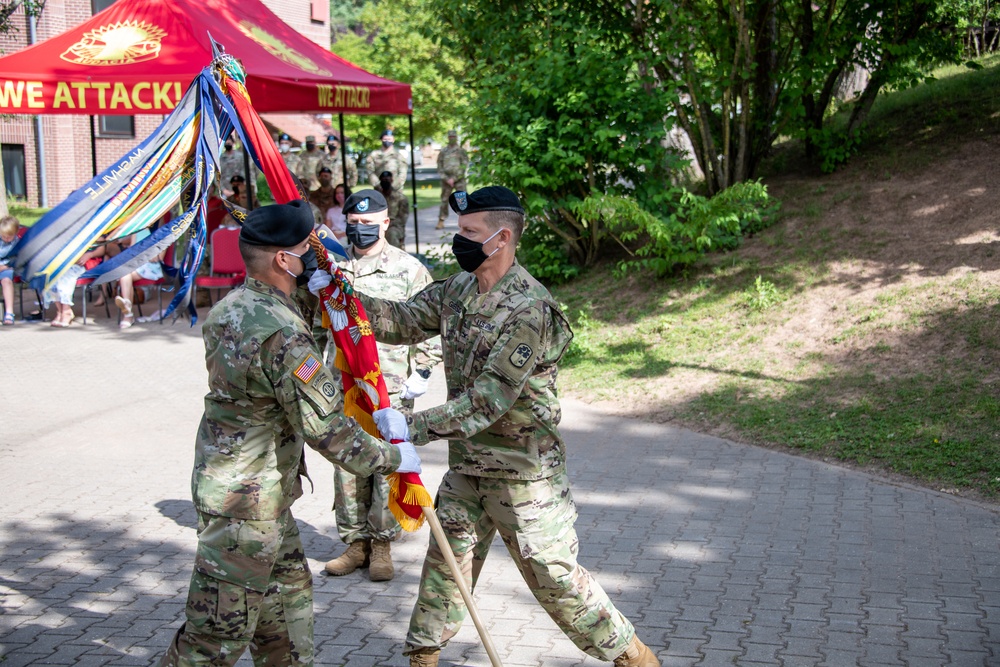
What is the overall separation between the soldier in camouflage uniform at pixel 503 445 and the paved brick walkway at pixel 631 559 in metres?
0.56

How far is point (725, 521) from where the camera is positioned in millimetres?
6176

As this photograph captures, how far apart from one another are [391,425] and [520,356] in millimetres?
595

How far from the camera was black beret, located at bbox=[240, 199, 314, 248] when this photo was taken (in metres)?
3.64

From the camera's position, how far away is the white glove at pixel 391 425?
3922 millimetres

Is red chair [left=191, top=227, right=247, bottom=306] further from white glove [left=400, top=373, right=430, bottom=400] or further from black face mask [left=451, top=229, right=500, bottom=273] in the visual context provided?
black face mask [left=451, top=229, right=500, bottom=273]

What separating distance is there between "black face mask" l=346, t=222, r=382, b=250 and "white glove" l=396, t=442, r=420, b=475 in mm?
1912

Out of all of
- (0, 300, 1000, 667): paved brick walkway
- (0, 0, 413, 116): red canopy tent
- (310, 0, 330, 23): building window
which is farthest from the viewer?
(310, 0, 330, 23): building window

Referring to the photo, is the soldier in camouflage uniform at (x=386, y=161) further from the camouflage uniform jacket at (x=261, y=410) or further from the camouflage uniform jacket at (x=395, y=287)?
the camouflage uniform jacket at (x=261, y=410)

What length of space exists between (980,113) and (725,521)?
8.72m

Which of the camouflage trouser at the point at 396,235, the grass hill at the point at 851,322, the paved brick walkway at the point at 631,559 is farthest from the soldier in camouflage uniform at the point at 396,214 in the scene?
the paved brick walkway at the point at 631,559

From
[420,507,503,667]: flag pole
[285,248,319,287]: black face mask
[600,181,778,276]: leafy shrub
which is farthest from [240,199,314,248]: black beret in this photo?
[600,181,778,276]: leafy shrub

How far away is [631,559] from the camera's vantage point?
223 inches

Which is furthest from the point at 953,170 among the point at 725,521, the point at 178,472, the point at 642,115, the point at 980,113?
the point at 178,472

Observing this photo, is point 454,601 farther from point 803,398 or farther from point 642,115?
point 642,115
